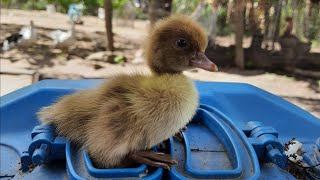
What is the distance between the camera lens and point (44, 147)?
3.72ft

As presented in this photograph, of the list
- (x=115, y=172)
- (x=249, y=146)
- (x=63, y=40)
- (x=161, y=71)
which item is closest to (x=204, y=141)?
(x=249, y=146)

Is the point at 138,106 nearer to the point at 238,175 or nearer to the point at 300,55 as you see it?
the point at 238,175

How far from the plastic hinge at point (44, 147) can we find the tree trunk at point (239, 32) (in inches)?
202

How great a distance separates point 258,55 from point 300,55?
589 mm

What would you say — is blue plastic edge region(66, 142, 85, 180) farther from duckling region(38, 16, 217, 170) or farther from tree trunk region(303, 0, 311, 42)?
tree trunk region(303, 0, 311, 42)

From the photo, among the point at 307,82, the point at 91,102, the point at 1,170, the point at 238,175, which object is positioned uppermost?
the point at 91,102

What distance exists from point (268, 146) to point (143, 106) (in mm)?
405

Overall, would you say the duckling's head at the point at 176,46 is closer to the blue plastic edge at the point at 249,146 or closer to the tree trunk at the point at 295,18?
the blue plastic edge at the point at 249,146

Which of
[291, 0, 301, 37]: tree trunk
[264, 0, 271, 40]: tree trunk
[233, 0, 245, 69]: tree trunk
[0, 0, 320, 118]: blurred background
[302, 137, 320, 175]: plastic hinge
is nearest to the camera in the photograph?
[302, 137, 320, 175]: plastic hinge

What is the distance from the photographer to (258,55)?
6.30 metres

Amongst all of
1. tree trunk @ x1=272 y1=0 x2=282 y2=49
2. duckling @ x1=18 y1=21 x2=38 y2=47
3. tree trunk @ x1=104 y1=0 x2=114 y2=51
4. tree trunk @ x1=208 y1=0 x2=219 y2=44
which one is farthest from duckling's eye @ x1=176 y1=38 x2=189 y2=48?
duckling @ x1=18 y1=21 x2=38 y2=47

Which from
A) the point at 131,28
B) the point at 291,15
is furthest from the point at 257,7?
the point at 131,28

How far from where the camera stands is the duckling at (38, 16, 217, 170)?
1.04 m

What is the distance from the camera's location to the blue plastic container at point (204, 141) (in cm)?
108
